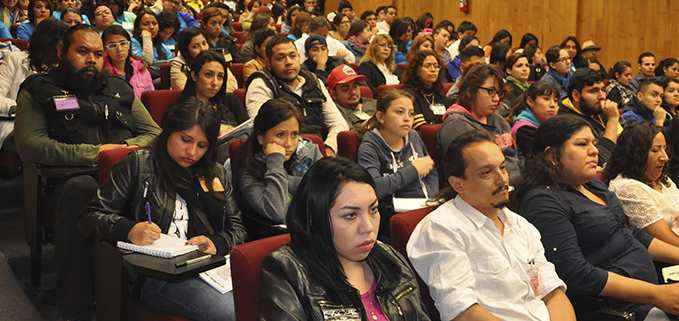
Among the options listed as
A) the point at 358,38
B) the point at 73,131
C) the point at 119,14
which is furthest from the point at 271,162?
the point at 358,38

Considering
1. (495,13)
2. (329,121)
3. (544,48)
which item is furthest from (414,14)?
(329,121)

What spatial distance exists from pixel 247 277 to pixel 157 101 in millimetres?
2401

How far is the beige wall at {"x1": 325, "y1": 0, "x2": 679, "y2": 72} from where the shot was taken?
8125 millimetres

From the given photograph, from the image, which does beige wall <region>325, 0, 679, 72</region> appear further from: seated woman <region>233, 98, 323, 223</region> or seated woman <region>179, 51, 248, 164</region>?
seated woman <region>233, 98, 323, 223</region>

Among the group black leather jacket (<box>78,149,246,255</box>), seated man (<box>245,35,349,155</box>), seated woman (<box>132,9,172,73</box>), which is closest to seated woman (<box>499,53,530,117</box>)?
seated man (<box>245,35,349,155</box>)

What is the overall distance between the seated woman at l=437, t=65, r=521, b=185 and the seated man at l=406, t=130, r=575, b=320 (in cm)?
131

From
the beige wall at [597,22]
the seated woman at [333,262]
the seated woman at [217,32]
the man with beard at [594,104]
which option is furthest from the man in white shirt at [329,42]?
the seated woman at [333,262]

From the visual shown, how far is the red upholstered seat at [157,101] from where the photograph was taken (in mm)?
3781

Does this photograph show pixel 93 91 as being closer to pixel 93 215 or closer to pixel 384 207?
pixel 93 215

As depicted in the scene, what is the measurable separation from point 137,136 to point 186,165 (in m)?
0.97

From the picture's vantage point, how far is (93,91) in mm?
3035

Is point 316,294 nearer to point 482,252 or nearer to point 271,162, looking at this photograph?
point 482,252

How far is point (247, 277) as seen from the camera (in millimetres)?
1645

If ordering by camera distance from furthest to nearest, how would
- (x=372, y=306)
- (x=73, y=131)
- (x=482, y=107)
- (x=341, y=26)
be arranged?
(x=341, y=26) → (x=482, y=107) → (x=73, y=131) → (x=372, y=306)
